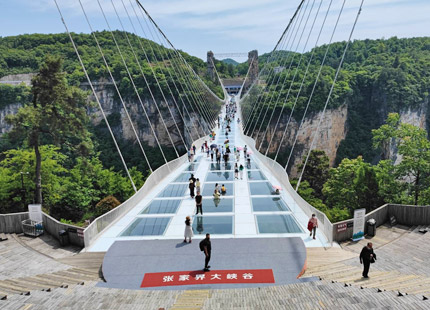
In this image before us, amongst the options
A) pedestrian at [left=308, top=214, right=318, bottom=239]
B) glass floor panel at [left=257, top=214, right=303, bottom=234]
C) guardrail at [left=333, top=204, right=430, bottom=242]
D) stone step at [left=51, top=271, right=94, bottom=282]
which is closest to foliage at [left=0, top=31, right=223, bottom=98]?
glass floor panel at [left=257, top=214, right=303, bottom=234]

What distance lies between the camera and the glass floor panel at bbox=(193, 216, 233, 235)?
1033 cm

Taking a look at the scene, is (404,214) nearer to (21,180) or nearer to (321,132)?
(21,180)

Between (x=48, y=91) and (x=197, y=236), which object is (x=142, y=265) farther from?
(x=48, y=91)

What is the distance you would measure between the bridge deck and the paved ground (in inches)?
23.4

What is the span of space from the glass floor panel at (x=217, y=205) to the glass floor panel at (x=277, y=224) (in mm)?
1475

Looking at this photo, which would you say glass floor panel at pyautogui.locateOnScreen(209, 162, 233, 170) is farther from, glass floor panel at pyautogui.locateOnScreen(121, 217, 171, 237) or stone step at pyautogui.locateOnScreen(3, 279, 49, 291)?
stone step at pyautogui.locateOnScreen(3, 279, 49, 291)

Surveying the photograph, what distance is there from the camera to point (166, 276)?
7.60m

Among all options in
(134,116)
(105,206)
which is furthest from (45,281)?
(134,116)

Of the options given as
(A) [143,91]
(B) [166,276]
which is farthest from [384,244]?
(A) [143,91]

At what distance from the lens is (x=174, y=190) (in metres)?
15.3

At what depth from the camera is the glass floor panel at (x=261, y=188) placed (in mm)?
14430

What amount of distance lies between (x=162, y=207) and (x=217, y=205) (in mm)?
1929

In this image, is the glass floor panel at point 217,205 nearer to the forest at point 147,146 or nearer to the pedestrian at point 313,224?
the pedestrian at point 313,224

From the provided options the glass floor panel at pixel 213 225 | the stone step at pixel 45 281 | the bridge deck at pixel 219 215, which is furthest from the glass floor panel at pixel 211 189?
the stone step at pixel 45 281
